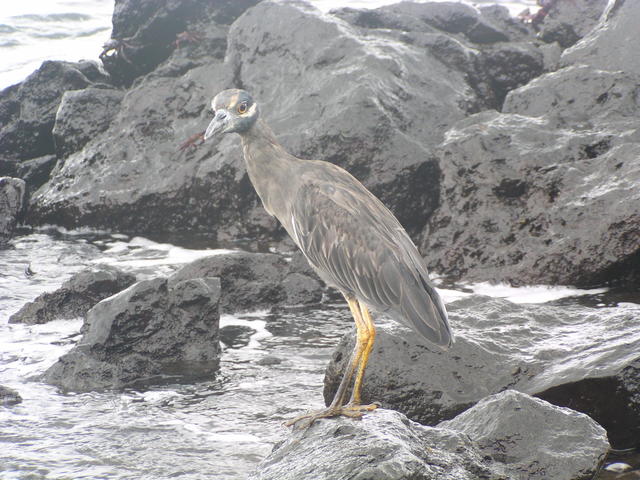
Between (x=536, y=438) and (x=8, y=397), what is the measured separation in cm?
301

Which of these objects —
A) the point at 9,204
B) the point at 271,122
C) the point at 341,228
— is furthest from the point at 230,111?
the point at 9,204

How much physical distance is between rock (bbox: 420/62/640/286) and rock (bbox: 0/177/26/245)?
Answer: 4.41m

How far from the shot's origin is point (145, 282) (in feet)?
17.9

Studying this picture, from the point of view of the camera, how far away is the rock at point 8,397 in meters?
4.84

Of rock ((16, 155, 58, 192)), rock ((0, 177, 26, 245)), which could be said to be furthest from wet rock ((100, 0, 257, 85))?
rock ((0, 177, 26, 245))

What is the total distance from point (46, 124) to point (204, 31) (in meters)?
2.36

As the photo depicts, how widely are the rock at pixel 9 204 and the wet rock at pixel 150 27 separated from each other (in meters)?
2.67

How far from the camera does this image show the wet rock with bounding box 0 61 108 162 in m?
10.9

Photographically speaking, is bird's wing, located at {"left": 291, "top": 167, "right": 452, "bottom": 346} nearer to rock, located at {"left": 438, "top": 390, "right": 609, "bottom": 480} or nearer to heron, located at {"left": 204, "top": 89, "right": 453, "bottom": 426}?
heron, located at {"left": 204, "top": 89, "right": 453, "bottom": 426}

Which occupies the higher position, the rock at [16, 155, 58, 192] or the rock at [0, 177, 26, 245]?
the rock at [16, 155, 58, 192]

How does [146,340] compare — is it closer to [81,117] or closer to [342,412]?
[342,412]

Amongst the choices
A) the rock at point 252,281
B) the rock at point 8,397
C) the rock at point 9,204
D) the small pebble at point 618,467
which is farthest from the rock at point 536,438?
the rock at point 9,204

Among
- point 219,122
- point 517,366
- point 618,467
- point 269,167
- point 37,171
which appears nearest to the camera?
point 618,467

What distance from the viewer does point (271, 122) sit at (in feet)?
27.3
